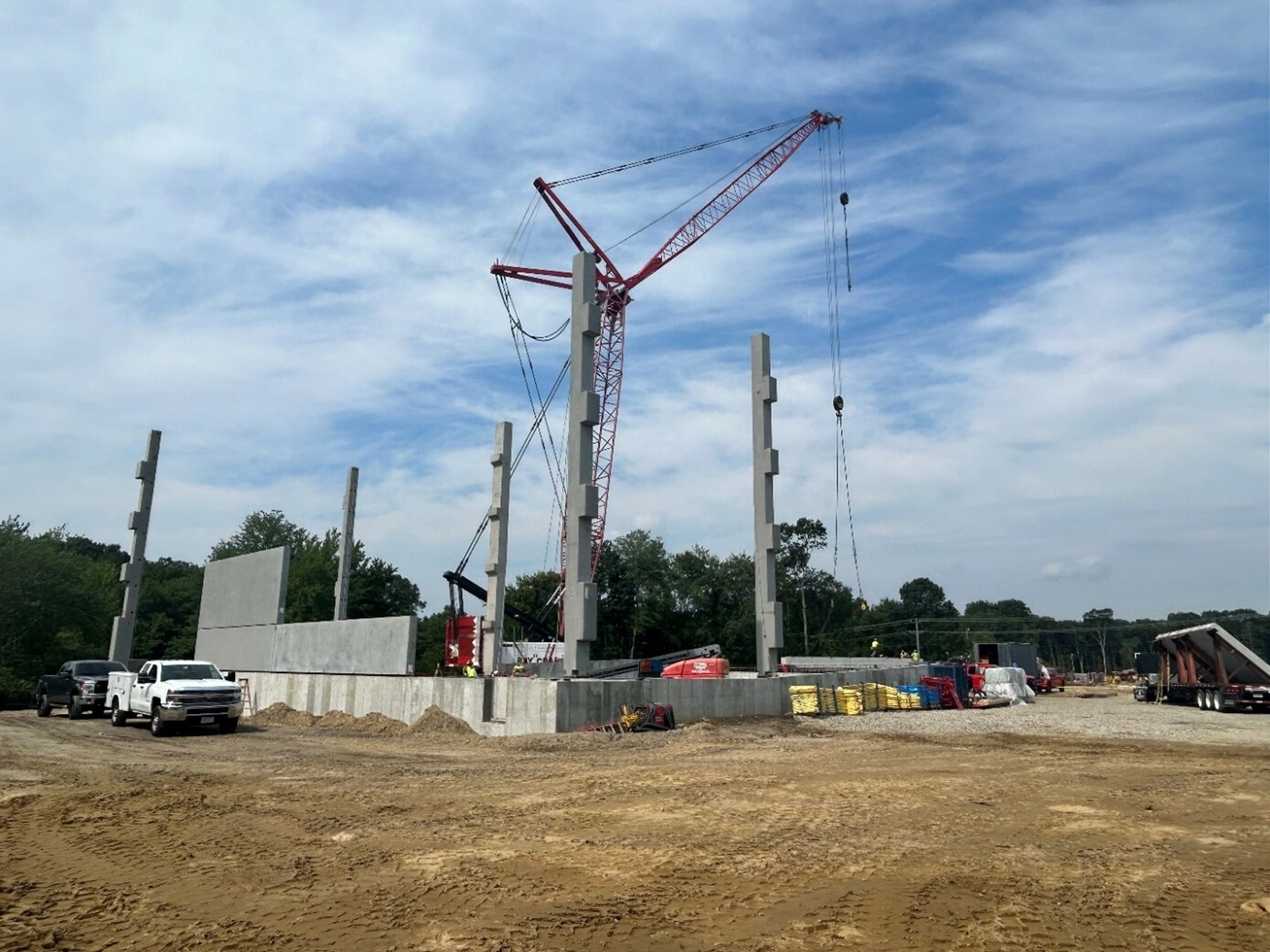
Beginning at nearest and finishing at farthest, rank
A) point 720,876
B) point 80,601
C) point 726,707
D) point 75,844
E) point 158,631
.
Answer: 1. point 720,876
2. point 75,844
3. point 726,707
4. point 80,601
5. point 158,631

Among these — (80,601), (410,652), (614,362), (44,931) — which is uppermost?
(614,362)

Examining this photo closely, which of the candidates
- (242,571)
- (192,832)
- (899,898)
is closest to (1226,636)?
(899,898)

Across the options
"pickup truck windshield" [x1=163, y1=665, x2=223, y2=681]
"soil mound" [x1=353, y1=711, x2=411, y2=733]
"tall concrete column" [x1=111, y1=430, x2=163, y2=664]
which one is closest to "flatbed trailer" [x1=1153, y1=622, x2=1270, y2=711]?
"soil mound" [x1=353, y1=711, x2=411, y2=733]

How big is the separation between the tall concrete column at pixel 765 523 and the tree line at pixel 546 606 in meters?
32.0

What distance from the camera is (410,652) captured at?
94.2ft

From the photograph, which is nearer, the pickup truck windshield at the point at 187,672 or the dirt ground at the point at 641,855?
the dirt ground at the point at 641,855

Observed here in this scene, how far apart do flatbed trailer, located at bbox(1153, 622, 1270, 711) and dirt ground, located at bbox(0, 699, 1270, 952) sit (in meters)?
16.7

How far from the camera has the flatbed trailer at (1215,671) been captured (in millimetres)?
30375

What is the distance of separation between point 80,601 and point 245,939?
5579cm

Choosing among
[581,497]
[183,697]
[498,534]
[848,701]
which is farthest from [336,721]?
[848,701]

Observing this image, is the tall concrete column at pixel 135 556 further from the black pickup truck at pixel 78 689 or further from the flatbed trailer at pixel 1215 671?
the flatbed trailer at pixel 1215 671

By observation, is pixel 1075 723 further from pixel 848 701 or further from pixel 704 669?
pixel 704 669

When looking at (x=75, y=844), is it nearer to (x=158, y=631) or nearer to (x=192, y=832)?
(x=192, y=832)

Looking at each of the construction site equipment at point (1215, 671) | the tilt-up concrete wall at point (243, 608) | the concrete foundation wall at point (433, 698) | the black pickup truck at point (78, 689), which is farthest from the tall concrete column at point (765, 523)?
the black pickup truck at point (78, 689)
